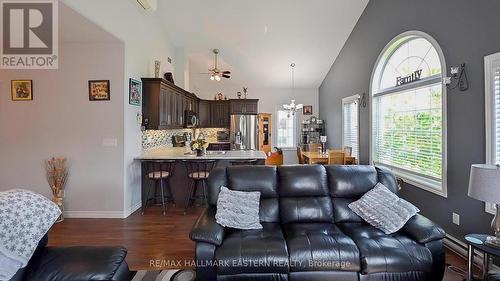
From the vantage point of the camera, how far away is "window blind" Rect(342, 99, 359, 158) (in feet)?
22.6

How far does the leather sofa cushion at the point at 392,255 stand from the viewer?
2307 mm

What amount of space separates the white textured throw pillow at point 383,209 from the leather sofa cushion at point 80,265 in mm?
2244

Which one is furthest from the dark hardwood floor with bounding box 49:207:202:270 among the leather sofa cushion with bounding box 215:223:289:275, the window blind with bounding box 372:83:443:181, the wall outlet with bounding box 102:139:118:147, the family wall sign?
the family wall sign

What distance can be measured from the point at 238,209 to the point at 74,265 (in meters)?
1.48

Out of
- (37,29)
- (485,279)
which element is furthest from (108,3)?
(485,279)

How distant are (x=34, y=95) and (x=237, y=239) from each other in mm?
4232

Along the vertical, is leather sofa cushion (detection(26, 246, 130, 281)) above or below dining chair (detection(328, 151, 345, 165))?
below

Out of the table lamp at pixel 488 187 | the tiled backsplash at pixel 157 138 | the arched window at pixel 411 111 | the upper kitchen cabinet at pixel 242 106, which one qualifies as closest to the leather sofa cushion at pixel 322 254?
the table lamp at pixel 488 187

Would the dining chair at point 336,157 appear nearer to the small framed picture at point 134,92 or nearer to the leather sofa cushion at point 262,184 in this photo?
the leather sofa cushion at point 262,184

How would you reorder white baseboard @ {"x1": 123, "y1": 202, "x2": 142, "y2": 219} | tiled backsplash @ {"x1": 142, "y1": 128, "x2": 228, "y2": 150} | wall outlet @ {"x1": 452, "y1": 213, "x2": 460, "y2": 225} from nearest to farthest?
wall outlet @ {"x1": 452, "y1": 213, "x2": 460, "y2": 225} → white baseboard @ {"x1": 123, "y1": 202, "x2": 142, "y2": 219} → tiled backsplash @ {"x1": 142, "y1": 128, "x2": 228, "y2": 150}

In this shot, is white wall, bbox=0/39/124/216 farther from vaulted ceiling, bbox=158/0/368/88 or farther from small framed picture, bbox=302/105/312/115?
small framed picture, bbox=302/105/312/115

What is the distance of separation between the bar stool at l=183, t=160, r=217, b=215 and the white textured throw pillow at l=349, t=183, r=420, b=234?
2.76 metres

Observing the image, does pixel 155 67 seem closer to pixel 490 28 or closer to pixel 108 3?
pixel 108 3

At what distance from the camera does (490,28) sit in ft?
9.59
